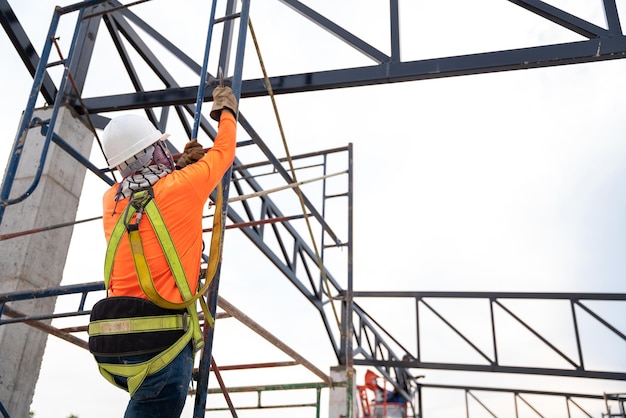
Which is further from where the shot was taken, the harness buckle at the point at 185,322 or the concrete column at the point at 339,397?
the concrete column at the point at 339,397

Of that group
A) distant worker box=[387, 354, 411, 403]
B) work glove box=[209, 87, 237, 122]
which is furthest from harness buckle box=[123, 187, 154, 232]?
distant worker box=[387, 354, 411, 403]

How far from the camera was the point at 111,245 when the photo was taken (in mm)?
2426

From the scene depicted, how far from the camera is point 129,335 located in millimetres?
2236

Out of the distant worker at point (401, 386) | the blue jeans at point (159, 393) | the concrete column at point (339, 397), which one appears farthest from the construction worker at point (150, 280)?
the distant worker at point (401, 386)

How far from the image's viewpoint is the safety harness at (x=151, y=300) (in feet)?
7.27

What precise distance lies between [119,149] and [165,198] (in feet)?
1.39

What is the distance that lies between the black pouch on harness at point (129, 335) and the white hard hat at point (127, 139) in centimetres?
69

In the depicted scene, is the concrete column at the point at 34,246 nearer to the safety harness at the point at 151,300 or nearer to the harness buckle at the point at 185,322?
the safety harness at the point at 151,300

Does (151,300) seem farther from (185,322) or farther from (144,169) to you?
(144,169)

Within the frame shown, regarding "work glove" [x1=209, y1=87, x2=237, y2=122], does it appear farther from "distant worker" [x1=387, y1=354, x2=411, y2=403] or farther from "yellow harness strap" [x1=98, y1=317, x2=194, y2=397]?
"distant worker" [x1=387, y1=354, x2=411, y2=403]

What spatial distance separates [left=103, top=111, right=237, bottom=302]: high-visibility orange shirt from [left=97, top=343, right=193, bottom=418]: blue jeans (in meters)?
0.26

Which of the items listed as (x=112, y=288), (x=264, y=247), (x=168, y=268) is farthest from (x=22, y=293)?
(x=264, y=247)

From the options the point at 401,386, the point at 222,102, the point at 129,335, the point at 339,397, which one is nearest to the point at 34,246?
the point at 222,102

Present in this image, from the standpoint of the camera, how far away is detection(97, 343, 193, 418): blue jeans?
2.20m
